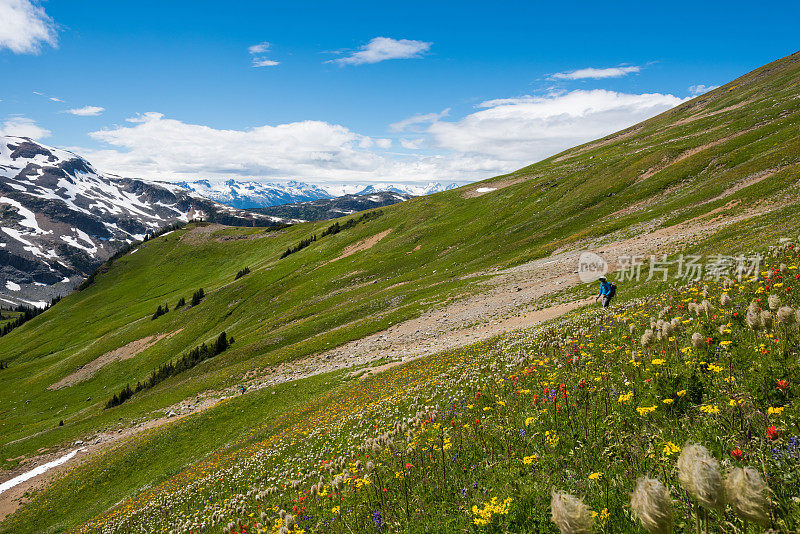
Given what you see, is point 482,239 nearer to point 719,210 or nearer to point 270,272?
point 719,210

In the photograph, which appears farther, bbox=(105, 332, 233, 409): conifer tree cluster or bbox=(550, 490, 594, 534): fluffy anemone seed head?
bbox=(105, 332, 233, 409): conifer tree cluster

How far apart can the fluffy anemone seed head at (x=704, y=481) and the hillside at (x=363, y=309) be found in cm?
359

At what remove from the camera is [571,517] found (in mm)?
2420

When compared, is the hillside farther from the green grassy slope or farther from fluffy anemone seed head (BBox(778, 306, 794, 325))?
fluffy anemone seed head (BBox(778, 306, 794, 325))

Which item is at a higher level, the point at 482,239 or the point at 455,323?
the point at 482,239

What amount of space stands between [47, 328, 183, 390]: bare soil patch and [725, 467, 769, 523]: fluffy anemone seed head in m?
112


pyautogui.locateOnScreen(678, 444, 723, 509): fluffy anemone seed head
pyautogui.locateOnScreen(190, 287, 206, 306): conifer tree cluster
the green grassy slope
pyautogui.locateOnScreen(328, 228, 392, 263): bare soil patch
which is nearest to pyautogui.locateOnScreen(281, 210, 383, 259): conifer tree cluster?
the green grassy slope

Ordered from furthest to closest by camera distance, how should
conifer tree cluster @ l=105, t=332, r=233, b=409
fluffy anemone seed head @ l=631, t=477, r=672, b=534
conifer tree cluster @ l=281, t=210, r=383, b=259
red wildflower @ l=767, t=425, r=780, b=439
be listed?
conifer tree cluster @ l=281, t=210, r=383, b=259
conifer tree cluster @ l=105, t=332, r=233, b=409
red wildflower @ l=767, t=425, r=780, b=439
fluffy anemone seed head @ l=631, t=477, r=672, b=534

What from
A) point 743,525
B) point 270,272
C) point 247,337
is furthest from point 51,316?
point 743,525

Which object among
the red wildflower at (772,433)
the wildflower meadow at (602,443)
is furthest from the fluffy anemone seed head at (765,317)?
the red wildflower at (772,433)

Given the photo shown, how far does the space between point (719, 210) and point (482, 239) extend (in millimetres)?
40606

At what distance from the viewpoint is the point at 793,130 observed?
53.6 meters

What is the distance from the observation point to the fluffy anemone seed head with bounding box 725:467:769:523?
1982 millimetres

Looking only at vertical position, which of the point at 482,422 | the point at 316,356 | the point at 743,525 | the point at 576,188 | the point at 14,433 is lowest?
the point at 14,433
